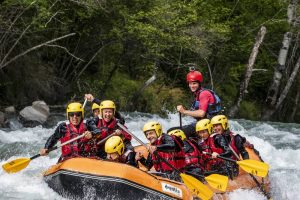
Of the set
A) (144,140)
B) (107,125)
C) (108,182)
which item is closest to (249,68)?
(144,140)

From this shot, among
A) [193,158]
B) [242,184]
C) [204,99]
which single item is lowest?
[242,184]

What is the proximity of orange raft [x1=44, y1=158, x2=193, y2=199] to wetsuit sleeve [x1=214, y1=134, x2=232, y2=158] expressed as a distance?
1182mm

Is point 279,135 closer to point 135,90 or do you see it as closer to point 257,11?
point 135,90

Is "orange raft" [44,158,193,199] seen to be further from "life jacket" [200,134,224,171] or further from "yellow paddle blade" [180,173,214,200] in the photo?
"life jacket" [200,134,224,171]

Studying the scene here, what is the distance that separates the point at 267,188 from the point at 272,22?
12230 millimetres

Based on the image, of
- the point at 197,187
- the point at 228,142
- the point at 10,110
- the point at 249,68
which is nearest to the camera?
the point at 197,187

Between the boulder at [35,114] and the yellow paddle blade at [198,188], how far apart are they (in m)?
7.05

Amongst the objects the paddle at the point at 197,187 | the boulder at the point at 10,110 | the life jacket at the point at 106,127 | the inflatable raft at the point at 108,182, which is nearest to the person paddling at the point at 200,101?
the life jacket at the point at 106,127

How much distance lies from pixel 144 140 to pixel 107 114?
4116 mm

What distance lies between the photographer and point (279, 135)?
585 inches

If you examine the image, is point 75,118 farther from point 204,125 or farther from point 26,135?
point 26,135

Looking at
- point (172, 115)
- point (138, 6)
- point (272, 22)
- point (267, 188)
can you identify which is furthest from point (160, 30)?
point (267, 188)

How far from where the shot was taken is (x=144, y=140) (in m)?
11.9

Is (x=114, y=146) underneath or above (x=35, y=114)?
above
